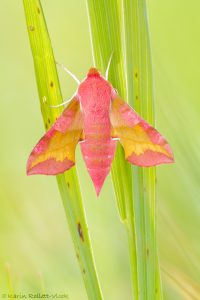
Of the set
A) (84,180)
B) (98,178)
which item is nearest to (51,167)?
(98,178)

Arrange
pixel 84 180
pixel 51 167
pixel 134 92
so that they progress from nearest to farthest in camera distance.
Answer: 1. pixel 134 92
2. pixel 51 167
3. pixel 84 180

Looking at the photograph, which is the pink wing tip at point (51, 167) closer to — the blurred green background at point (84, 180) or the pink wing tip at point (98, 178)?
the pink wing tip at point (98, 178)

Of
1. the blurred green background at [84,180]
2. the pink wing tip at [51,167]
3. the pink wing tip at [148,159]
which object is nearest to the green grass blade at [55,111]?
the pink wing tip at [51,167]

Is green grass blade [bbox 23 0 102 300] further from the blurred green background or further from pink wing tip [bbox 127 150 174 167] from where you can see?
the blurred green background

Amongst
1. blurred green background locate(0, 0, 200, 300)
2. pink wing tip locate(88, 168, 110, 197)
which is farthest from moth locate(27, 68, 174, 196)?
blurred green background locate(0, 0, 200, 300)

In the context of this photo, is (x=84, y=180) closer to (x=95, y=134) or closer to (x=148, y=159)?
(x=95, y=134)

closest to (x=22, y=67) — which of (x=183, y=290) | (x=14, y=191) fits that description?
(x=14, y=191)
